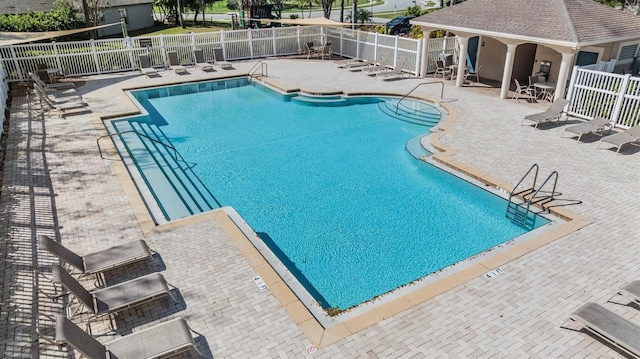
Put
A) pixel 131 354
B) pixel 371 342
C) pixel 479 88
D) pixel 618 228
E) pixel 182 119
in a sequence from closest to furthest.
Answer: pixel 131 354 < pixel 371 342 < pixel 618 228 < pixel 182 119 < pixel 479 88

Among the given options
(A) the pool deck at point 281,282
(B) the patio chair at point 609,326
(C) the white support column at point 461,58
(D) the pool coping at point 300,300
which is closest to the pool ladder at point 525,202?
(D) the pool coping at point 300,300

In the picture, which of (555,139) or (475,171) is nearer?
(475,171)

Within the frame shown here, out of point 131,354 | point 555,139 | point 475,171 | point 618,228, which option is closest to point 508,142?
point 555,139

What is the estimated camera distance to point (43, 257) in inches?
269

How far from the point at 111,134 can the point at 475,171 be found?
9863 millimetres

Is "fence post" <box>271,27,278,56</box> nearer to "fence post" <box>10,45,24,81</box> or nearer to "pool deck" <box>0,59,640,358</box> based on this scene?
"fence post" <box>10,45,24,81</box>

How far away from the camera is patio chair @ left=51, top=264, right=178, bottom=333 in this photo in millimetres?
5367

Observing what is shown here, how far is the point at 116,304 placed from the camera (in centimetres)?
546

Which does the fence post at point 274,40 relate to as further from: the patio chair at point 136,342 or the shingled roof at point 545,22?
the patio chair at point 136,342

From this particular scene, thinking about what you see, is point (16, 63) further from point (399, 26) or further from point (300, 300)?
point (399, 26)

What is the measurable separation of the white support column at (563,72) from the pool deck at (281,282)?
274 cm

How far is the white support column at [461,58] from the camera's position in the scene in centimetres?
1605

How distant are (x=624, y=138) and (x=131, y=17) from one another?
44771 mm

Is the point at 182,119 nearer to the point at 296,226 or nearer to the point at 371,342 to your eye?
the point at 296,226
